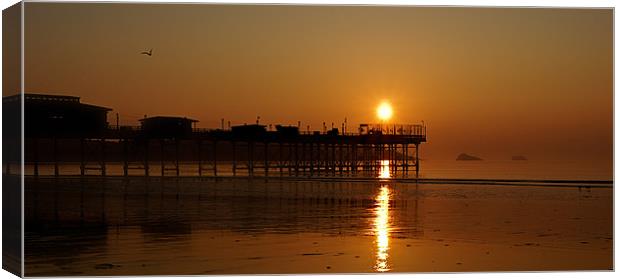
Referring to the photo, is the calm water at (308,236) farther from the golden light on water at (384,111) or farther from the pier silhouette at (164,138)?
the golden light on water at (384,111)

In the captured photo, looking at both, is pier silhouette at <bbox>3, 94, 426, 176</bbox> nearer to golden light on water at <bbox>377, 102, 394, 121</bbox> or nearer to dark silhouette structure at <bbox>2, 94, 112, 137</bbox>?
dark silhouette structure at <bbox>2, 94, 112, 137</bbox>

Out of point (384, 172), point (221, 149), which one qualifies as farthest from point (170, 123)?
point (221, 149)

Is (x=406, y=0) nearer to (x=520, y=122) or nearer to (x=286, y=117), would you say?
(x=520, y=122)

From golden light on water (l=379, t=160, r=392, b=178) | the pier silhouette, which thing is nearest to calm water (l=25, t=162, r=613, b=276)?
the pier silhouette

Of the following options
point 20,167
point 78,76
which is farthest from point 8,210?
point 78,76

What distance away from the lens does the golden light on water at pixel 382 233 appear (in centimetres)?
1051

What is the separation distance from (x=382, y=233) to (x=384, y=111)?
1.79 m

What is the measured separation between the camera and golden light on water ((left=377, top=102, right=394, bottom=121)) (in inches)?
538

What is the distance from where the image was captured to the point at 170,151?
6706 cm

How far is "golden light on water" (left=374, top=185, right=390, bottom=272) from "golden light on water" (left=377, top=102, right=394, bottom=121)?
1.68m

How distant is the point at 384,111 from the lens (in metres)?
14.0

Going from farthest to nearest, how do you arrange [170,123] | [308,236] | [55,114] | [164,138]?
[164,138]
[170,123]
[55,114]
[308,236]

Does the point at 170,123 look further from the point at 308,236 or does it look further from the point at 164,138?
the point at 164,138

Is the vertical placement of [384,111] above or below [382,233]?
above
